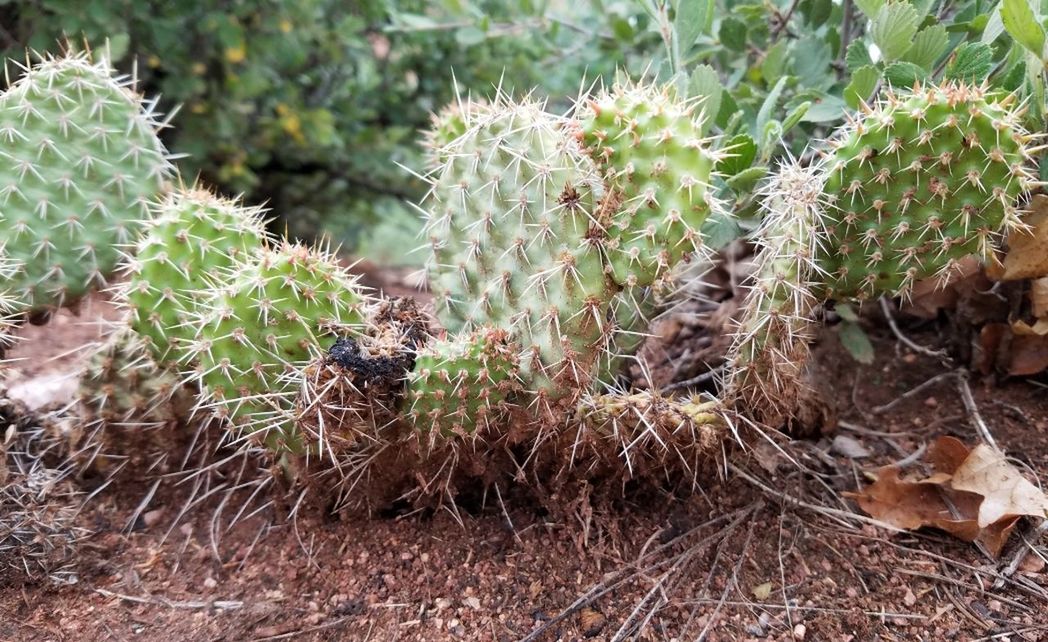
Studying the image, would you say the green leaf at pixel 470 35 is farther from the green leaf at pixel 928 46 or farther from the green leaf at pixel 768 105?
the green leaf at pixel 928 46

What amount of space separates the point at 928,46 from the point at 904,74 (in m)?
0.07

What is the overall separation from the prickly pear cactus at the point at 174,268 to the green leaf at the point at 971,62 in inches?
59.7

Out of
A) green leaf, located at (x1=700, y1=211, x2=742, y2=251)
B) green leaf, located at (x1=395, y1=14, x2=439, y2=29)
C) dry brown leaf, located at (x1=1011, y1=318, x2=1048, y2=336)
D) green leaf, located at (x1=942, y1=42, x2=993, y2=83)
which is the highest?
green leaf, located at (x1=942, y1=42, x2=993, y2=83)

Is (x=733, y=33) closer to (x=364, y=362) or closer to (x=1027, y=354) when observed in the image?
(x=1027, y=354)

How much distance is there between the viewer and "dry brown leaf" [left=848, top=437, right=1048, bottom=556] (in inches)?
58.4

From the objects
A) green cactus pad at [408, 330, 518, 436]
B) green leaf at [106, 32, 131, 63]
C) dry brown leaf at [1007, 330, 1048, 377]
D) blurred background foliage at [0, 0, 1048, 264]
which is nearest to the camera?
green cactus pad at [408, 330, 518, 436]

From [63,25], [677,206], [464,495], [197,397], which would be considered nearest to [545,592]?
[464,495]

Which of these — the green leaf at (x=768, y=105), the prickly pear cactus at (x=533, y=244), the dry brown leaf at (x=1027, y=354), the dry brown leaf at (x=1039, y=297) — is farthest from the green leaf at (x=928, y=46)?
the prickly pear cactus at (x=533, y=244)

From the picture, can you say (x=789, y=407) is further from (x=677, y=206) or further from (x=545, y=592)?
(x=545, y=592)

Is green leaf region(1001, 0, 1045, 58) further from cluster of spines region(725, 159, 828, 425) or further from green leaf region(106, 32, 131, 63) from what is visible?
green leaf region(106, 32, 131, 63)

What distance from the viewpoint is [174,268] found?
1582 millimetres

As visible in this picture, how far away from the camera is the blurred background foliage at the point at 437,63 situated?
1682 millimetres

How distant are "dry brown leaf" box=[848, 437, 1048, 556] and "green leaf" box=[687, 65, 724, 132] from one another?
2.77 ft

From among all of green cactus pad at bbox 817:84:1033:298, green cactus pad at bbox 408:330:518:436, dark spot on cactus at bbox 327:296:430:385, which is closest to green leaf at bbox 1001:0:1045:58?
green cactus pad at bbox 817:84:1033:298
